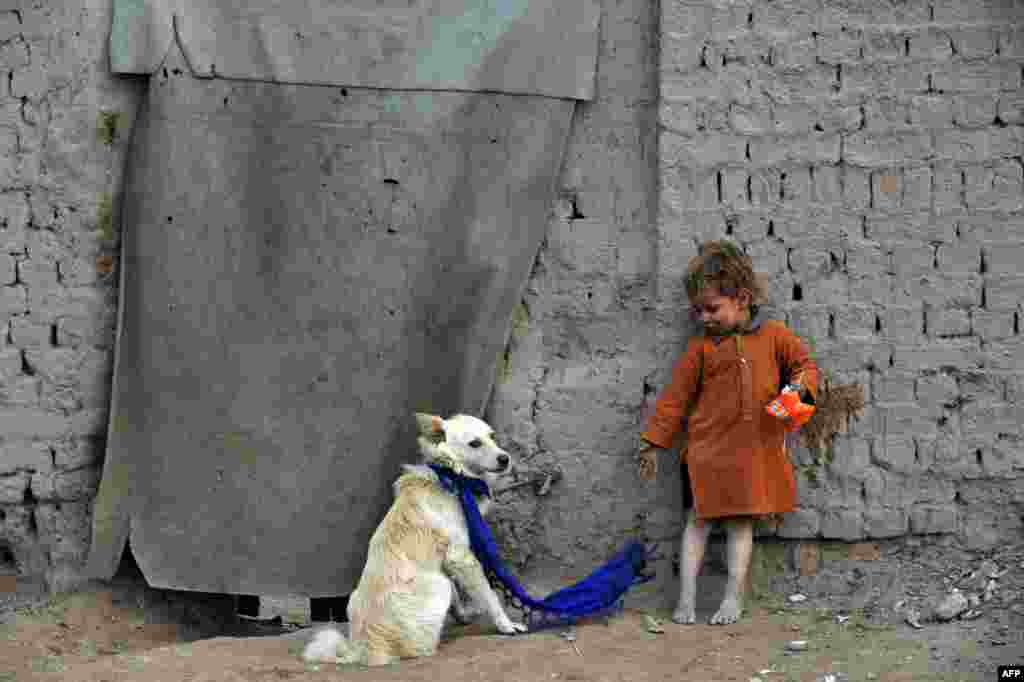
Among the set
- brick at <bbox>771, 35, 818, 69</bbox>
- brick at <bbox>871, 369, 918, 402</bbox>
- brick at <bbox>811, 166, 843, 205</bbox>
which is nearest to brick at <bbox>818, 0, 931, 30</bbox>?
brick at <bbox>771, 35, 818, 69</bbox>

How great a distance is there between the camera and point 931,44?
213 inches

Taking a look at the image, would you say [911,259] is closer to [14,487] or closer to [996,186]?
[996,186]

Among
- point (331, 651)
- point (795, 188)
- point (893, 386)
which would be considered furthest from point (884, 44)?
point (331, 651)

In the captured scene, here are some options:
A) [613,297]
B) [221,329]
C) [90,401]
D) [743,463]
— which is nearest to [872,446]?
[743,463]

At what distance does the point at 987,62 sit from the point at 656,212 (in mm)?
1304

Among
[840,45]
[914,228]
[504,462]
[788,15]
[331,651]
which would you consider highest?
[788,15]

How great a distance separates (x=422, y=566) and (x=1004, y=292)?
233 cm

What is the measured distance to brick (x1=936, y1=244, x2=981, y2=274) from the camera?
5438 millimetres

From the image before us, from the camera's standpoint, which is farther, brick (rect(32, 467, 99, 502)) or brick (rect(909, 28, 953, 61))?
brick (rect(32, 467, 99, 502))

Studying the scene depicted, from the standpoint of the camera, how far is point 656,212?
5574 mm

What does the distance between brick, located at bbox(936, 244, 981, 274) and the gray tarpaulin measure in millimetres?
1451

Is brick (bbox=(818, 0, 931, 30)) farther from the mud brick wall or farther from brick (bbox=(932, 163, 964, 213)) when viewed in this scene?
brick (bbox=(932, 163, 964, 213))

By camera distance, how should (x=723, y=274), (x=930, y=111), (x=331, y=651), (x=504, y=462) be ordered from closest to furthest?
(x=331, y=651), (x=504, y=462), (x=723, y=274), (x=930, y=111)

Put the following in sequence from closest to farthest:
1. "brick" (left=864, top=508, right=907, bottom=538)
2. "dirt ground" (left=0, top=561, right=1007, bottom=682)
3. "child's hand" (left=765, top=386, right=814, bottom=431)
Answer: "dirt ground" (left=0, top=561, right=1007, bottom=682) → "child's hand" (left=765, top=386, right=814, bottom=431) → "brick" (left=864, top=508, right=907, bottom=538)
